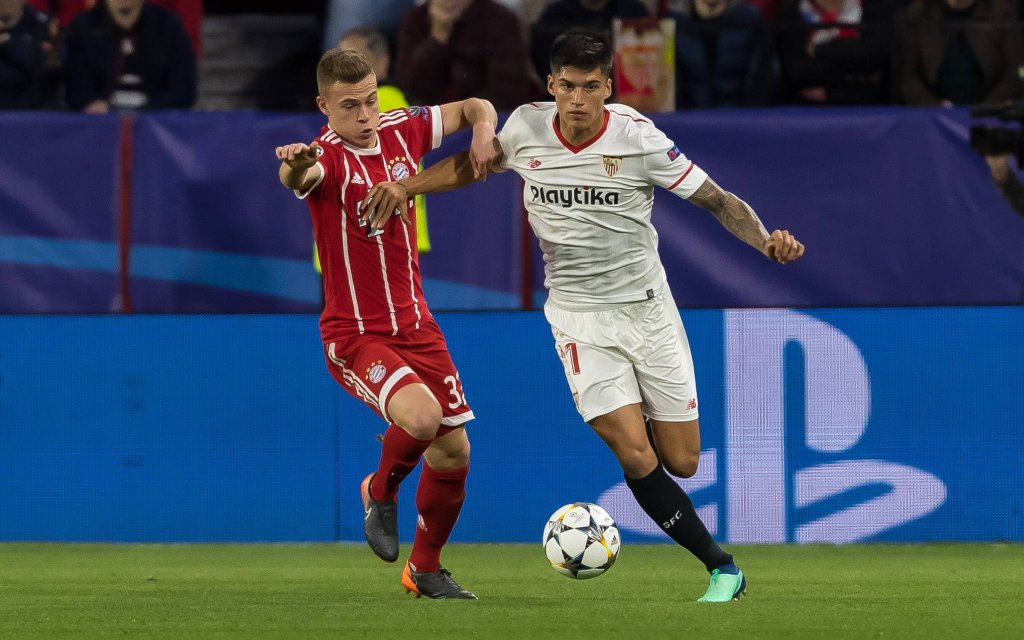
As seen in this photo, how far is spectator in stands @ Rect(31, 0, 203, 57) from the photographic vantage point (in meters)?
11.8

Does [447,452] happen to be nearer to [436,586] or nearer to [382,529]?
[382,529]

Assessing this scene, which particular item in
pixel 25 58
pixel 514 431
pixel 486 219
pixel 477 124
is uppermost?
pixel 477 124

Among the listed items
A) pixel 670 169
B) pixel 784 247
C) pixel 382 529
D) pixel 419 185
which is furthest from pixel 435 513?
pixel 784 247

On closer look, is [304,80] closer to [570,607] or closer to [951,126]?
[951,126]

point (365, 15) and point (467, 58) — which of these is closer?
point (467, 58)

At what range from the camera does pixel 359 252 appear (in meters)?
6.84

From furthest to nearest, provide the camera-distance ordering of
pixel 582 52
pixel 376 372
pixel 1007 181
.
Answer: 1. pixel 1007 181
2. pixel 376 372
3. pixel 582 52

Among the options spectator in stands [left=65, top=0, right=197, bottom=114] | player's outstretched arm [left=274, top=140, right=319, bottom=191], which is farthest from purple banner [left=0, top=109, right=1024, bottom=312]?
player's outstretched arm [left=274, top=140, right=319, bottom=191]

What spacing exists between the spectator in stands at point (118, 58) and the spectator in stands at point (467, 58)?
1622 mm

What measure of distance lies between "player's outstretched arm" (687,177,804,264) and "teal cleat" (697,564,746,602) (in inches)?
48.6

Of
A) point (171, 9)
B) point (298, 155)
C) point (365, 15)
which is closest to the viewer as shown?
point (298, 155)

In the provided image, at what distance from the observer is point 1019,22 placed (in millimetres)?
10680

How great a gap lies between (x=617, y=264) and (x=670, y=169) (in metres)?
0.44

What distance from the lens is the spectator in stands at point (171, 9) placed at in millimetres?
11812
